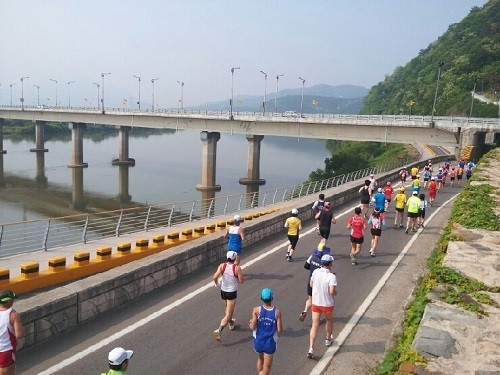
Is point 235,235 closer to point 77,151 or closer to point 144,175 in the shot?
Answer: point 144,175

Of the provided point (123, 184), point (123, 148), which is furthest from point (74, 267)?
point (123, 148)

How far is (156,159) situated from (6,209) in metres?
50.0

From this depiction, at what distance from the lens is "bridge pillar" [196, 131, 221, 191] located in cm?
6064

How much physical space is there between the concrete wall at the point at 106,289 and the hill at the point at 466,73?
56.0 m

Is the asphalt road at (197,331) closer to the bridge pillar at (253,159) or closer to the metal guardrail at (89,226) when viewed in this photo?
the metal guardrail at (89,226)

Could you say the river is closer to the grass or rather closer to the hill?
the hill

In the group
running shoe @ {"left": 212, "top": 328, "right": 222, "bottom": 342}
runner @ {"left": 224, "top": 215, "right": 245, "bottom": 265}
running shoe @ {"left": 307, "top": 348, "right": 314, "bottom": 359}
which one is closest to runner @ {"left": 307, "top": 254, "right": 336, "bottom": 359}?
running shoe @ {"left": 307, "top": 348, "right": 314, "bottom": 359}

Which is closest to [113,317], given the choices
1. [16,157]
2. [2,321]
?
[2,321]

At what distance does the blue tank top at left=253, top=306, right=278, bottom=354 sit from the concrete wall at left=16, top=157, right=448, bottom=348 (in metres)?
3.50

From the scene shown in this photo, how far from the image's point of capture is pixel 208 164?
62.2 meters

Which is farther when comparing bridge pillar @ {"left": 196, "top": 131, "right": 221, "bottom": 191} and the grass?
bridge pillar @ {"left": 196, "top": 131, "right": 221, "bottom": 191}

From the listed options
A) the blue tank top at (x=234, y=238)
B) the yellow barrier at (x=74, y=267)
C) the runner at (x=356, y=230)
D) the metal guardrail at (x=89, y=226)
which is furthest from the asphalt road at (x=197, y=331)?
the metal guardrail at (x=89, y=226)

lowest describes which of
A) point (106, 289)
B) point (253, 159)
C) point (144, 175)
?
point (144, 175)

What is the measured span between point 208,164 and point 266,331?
55805 mm
